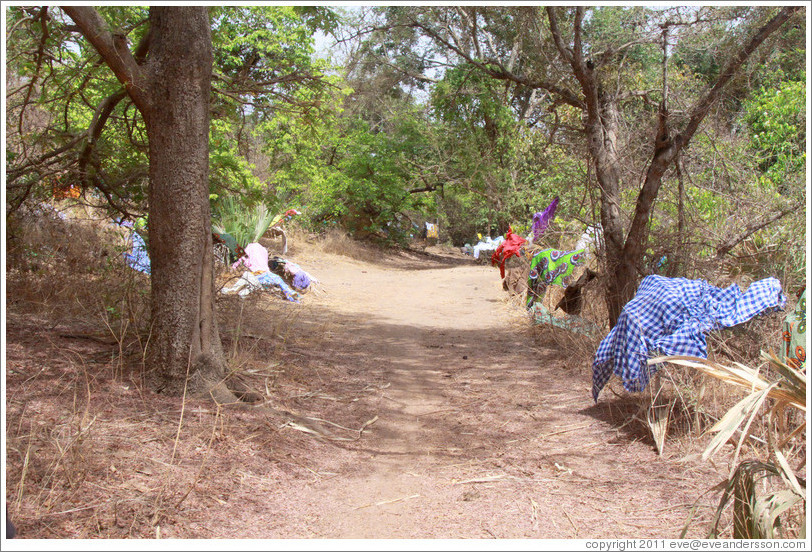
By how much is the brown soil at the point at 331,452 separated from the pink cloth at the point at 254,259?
A: 4.15m

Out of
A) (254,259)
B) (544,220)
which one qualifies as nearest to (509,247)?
(544,220)

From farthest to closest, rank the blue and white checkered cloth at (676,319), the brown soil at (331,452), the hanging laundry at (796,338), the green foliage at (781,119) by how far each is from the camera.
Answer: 1. the green foliage at (781,119)
2. the blue and white checkered cloth at (676,319)
3. the hanging laundry at (796,338)
4. the brown soil at (331,452)

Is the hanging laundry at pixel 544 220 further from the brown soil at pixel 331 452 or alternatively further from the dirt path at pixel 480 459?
the brown soil at pixel 331 452

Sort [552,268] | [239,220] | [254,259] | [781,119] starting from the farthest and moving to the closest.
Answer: [239,220], [254,259], [781,119], [552,268]

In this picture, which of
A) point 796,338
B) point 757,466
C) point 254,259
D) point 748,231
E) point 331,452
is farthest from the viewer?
point 254,259

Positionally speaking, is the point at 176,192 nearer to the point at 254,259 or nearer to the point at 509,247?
the point at 254,259

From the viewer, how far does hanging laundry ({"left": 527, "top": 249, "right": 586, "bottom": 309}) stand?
9539mm

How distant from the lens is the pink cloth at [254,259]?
11.9m

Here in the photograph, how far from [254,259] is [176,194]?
273 inches

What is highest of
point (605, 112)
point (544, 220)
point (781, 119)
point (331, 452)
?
point (781, 119)

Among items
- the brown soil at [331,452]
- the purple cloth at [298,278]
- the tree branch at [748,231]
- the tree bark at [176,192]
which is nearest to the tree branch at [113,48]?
the tree bark at [176,192]

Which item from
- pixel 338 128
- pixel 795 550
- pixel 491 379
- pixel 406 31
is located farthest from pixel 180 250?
pixel 338 128

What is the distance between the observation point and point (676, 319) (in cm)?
495

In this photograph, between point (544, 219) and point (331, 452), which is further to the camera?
point (544, 219)
